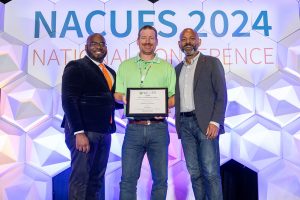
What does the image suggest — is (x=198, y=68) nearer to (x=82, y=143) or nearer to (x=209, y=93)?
(x=209, y=93)

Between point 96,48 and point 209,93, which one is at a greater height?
point 96,48

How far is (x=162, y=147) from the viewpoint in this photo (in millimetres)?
2359

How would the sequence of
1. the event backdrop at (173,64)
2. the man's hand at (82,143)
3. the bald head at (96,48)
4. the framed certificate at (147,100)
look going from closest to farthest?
the man's hand at (82,143) → the framed certificate at (147,100) → the bald head at (96,48) → the event backdrop at (173,64)

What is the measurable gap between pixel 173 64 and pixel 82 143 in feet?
4.00

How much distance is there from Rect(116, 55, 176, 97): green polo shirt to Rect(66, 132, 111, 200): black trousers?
0.39 m

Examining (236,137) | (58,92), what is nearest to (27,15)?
(58,92)

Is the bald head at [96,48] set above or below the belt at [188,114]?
above

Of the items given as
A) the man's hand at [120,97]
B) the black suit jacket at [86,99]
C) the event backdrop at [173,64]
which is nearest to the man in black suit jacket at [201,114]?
the man's hand at [120,97]

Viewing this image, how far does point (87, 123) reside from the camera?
94.6 inches

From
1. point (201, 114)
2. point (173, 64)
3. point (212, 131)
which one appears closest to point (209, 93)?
point (201, 114)

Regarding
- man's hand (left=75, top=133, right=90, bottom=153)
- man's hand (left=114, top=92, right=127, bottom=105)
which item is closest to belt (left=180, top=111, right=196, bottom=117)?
man's hand (left=114, top=92, right=127, bottom=105)

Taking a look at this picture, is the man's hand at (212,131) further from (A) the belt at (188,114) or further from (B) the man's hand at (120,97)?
(B) the man's hand at (120,97)

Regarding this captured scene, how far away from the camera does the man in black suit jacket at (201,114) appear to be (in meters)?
2.38

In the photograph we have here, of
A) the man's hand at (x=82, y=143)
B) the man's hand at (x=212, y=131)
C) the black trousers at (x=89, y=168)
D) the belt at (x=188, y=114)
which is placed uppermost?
the belt at (x=188, y=114)
